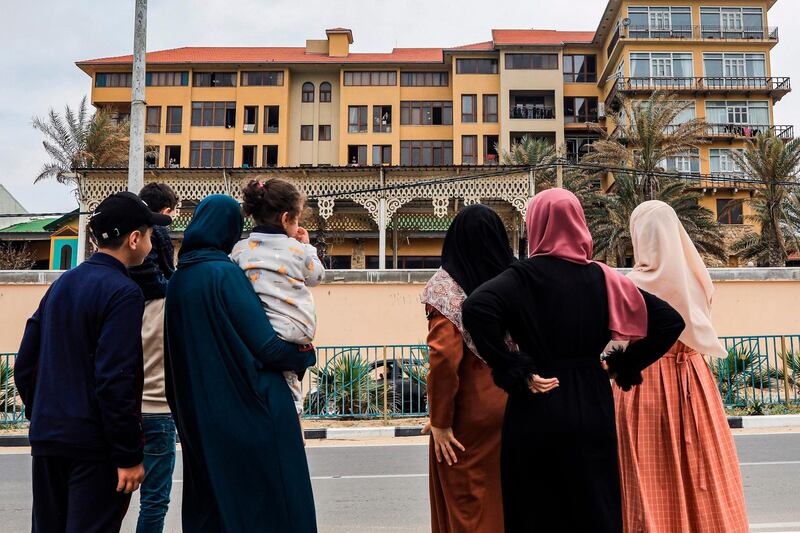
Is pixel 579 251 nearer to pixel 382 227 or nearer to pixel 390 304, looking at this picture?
pixel 390 304

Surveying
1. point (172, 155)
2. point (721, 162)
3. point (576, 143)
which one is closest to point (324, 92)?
point (172, 155)

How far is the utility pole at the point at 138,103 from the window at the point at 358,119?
3169cm

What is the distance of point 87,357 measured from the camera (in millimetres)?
2582

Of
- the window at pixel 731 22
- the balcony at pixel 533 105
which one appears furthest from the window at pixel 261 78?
the window at pixel 731 22

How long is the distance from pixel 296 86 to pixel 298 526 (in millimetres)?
43136

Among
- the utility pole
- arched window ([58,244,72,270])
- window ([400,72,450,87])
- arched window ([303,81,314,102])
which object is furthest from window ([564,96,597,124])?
the utility pole

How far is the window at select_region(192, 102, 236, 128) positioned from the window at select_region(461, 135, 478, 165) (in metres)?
14.9

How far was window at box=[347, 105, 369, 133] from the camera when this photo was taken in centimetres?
4234

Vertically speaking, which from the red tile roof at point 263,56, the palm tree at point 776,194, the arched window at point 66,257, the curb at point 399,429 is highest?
the red tile roof at point 263,56

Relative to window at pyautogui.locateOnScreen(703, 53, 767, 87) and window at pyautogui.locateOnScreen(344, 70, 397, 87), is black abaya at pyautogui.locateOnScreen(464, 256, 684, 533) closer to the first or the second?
window at pyautogui.locateOnScreen(344, 70, 397, 87)

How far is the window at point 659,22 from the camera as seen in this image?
134 ft

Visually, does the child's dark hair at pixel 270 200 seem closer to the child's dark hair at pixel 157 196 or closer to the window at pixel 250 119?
the child's dark hair at pixel 157 196

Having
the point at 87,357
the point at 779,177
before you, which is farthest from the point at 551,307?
the point at 779,177

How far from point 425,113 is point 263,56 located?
1178 cm
